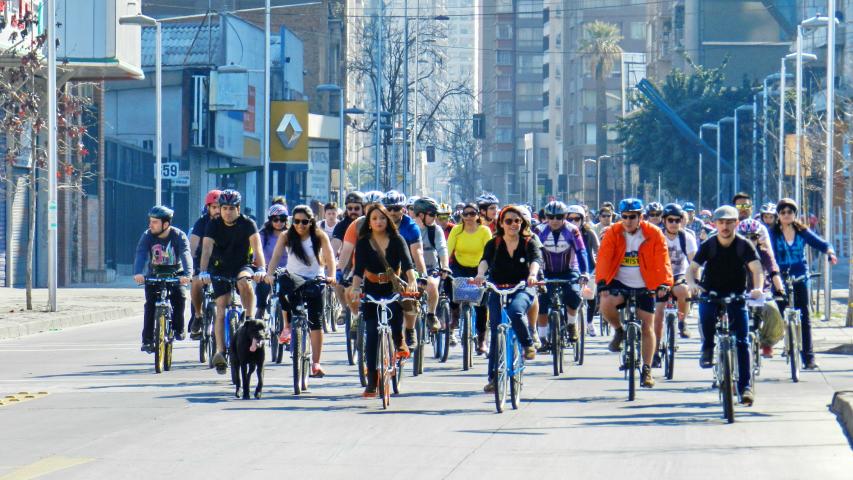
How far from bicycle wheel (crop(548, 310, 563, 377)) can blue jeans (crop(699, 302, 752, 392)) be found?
3480 mm

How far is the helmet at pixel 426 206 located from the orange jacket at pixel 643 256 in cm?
436

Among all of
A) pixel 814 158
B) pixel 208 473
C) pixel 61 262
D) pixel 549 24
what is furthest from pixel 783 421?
pixel 549 24

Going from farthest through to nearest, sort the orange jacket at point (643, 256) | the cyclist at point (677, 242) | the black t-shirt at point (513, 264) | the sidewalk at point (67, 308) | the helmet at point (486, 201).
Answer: the sidewalk at point (67, 308) < the helmet at point (486, 201) < the cyclist at point (677, 242) < the orange jacket at point (643, 256) < the black t-shirt at point (513, 264)

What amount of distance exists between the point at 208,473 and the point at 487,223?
11.8 meters

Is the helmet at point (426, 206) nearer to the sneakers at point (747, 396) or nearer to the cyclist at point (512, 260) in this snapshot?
the cyclist at point (512, 260)

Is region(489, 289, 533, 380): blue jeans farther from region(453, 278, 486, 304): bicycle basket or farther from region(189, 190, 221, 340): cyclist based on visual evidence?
region(189, 190, 221, 340): cyclist

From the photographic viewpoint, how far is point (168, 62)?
6303cm

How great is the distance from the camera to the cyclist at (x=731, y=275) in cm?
1368

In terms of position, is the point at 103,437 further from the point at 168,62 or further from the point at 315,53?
the point at 315,53

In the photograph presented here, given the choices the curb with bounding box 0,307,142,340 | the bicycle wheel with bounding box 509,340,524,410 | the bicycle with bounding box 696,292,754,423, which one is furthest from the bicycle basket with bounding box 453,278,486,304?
the curb with bounding box 0,307,142,340

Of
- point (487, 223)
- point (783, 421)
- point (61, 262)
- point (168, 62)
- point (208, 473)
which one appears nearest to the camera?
point (208, 473)

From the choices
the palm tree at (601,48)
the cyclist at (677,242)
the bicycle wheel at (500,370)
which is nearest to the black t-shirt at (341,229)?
the cyclist at (677,242)

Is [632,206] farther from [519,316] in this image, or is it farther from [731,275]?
[519,316]

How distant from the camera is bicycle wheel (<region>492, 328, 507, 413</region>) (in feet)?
44.4
